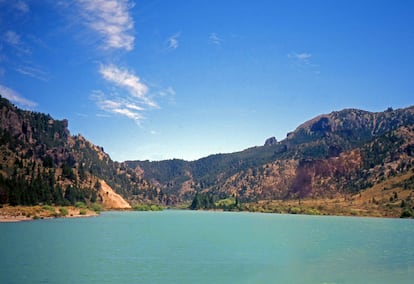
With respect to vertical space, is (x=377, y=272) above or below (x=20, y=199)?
below

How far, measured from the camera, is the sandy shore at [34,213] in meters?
132

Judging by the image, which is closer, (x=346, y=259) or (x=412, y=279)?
(x=412, y=279)

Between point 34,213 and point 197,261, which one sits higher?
point 34,213

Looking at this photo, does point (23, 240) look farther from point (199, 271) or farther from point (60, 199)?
point (60, 199)

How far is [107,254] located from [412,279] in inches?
1599

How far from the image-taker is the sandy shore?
132 meters

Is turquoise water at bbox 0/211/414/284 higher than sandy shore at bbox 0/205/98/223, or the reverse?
sandy shore at bbox 0/205/98/223

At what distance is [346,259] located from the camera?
191 ft

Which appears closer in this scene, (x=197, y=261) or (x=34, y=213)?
(x=197, y=261)

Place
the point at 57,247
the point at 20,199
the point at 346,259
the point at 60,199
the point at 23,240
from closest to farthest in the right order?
1. the point at 346,259
2. the point at 57,247
3. the point at 23,240
4. the point at 20,199
5. the point at 60,199

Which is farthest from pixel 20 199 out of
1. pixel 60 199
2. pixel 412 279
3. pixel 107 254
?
pixel 412 279

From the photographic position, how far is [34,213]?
146 metres

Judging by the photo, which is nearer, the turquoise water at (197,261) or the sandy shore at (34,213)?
the turquoise water at (197,261)

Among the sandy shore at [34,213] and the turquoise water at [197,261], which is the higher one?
the sandy shore at [34,213]
